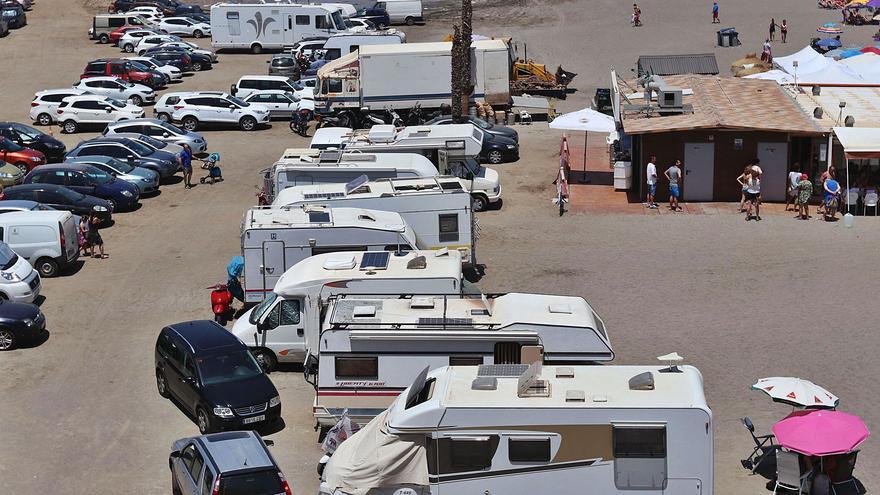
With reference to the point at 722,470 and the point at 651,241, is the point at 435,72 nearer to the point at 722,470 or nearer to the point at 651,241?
the point at 651,241

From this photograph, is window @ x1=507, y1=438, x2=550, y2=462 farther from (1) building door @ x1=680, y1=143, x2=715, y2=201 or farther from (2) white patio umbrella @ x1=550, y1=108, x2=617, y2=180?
(2) white patio umbrella @ x1=550, y1=108, x2=617, y2=180

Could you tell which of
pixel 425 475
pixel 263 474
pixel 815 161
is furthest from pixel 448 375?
pixel 815 161

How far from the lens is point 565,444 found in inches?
570

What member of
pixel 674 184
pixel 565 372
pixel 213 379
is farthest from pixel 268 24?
pixel 565 372

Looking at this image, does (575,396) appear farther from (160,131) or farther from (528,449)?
(160,131)

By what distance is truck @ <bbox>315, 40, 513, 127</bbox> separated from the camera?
42500 mm

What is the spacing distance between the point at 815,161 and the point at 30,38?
47.7m

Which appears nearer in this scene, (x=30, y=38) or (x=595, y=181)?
(x=595, y=181)

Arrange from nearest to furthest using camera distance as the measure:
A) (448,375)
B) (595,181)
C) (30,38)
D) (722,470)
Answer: (448,375), (722,470), (595,181), (30,38)

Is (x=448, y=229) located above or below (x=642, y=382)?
below

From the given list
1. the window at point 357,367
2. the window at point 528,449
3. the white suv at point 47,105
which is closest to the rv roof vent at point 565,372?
the window at point 528,449

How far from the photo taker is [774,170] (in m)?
32.2

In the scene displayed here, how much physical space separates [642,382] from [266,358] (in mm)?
8470

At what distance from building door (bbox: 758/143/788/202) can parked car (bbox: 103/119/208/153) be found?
18.2 metres
